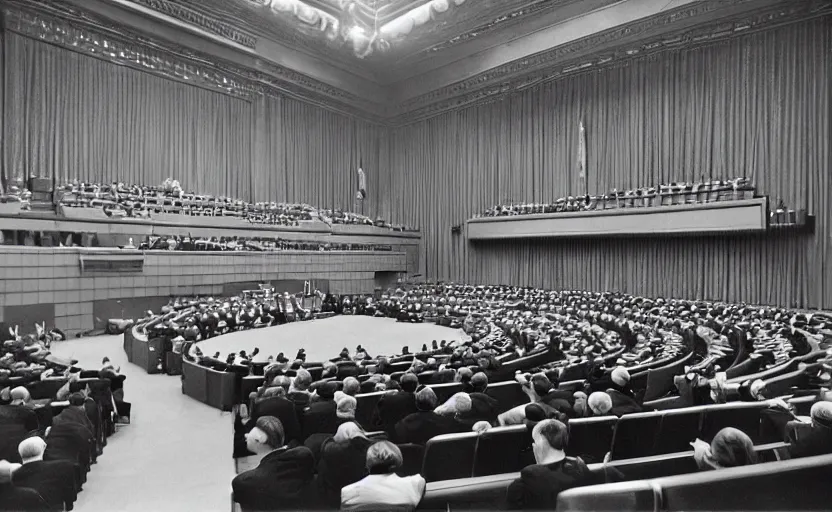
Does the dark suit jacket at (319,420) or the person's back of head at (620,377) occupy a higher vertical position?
the person's back of head at (620,377)

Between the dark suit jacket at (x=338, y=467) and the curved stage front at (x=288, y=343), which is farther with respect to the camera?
the curved stage front at (x=288, y=343)

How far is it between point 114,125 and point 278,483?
20.4m

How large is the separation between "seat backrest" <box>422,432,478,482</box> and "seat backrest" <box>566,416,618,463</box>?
0.73 metres

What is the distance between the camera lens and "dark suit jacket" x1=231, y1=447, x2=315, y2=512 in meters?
2.73

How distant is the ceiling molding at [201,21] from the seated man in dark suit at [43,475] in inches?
778

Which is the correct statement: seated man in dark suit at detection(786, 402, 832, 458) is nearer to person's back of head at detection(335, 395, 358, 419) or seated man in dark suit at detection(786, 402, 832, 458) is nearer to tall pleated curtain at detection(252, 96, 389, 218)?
person's back of head at detection(335, 395, 358, 419)

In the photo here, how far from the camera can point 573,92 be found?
22.3 meters

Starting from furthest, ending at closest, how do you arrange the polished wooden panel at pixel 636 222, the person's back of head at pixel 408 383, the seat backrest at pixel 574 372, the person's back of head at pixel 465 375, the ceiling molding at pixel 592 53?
the ceiling molding at pixel 592 53, the polished wooden panel at pixel 636 222, the seat backrest at pixel 574 372, the person's back of head at pixel 465 375, the person's back of head at pixel 408 383

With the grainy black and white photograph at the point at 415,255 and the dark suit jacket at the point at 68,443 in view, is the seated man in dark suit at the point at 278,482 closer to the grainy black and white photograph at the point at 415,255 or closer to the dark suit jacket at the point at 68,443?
the grainy black and white photograph at the point at 415,255

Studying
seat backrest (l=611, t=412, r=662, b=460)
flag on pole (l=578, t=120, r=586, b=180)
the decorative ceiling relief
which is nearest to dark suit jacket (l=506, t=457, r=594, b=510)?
seat backrest (l=611, t=412, r=662, b=460)

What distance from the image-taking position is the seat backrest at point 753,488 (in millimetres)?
2029

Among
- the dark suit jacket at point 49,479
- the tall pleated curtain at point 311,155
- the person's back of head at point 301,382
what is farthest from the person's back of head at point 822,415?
the tall pleated curtain at point 311,155

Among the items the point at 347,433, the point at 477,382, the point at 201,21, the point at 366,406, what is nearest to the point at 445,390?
the point at 477,382

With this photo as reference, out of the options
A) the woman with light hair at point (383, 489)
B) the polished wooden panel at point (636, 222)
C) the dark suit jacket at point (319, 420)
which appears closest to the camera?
the woman with light hair at point (383, 489)
